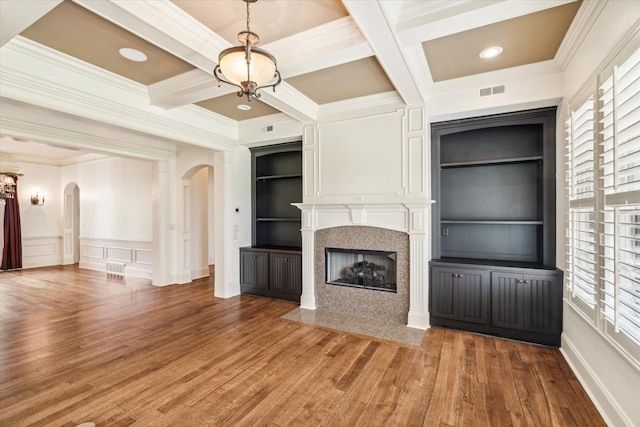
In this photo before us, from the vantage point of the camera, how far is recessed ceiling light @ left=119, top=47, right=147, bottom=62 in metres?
2.92

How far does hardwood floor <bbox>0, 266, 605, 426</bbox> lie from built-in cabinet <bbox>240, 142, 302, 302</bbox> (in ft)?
2.91

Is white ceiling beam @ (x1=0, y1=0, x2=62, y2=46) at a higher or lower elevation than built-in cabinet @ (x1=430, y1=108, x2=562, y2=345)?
higher

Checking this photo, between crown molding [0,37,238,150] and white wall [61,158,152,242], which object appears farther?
white wall [61,158,152,242]

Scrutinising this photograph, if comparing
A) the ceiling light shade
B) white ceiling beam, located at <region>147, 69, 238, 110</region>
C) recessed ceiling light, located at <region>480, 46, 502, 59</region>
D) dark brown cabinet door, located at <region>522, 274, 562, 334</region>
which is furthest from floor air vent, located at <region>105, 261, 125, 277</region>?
recessed ceiling light, located at <region>480, 46, 502, 59</region>

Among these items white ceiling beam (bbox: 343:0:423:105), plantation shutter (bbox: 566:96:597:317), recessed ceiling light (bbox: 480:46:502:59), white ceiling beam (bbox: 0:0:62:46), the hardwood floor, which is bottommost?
the hardwood floor

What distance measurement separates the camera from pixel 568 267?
3.00 meters

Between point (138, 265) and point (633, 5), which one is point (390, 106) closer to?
point (633, 5)

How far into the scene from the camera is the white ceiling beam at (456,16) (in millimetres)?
2107

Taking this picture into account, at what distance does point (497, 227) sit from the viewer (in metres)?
3.98

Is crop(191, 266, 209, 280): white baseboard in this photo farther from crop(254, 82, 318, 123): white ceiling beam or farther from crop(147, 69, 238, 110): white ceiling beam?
crop(254, 82, 318, 123): white ceiling beam

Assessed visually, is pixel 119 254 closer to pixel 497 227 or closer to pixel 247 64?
pixel 247 64

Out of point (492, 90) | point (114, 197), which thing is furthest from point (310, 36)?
point (114, 197)

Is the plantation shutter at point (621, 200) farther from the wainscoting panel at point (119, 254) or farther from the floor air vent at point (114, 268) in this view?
the floor air vent at point (114, 268)

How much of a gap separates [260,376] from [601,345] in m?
2.71
